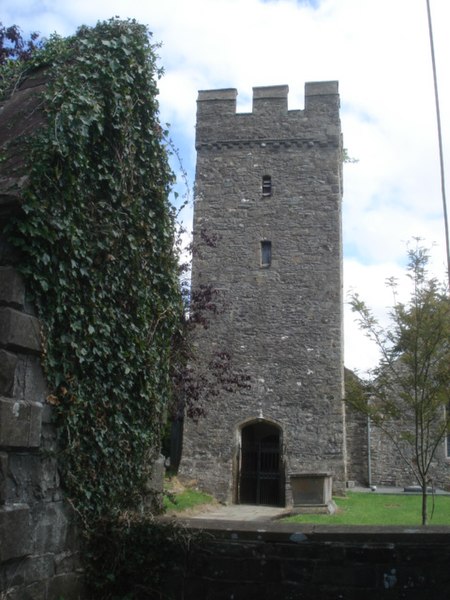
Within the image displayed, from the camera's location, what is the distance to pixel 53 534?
13.9ft

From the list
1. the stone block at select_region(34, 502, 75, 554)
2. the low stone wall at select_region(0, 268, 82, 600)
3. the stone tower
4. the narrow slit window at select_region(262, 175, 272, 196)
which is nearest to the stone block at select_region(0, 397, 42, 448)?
the low stone wall at select_region(0, 268, 82, 600)

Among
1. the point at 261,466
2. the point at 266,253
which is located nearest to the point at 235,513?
the point at 261,466

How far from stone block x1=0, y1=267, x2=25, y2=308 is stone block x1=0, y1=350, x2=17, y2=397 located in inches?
11.3

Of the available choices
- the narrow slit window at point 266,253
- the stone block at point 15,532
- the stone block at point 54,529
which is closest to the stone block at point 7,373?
the stone block at point 15,532

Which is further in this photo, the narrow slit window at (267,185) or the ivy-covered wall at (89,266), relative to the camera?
the narrow slit window at (267,185)

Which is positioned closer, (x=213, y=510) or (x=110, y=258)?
(x=110, y=258)

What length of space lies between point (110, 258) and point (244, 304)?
658 inches

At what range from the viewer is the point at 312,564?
167 inches

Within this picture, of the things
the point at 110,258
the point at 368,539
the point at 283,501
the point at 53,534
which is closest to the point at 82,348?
the point at 110,258

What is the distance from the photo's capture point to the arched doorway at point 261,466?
20531mm

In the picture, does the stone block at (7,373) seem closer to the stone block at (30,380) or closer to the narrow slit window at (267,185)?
the stone block at (30,380)

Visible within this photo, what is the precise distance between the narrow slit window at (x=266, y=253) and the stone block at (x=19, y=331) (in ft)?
58.9

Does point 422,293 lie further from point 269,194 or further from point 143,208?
point 269,194

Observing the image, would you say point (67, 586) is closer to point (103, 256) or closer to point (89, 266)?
point (89, 266)
